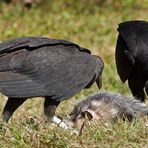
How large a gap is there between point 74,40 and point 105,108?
505 cm

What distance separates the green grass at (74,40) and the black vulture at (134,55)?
0.65 metres

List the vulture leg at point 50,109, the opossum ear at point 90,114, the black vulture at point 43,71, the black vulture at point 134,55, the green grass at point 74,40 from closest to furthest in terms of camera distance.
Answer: the green grass at point 74,40
the black vulture at point 43,71
the vulture leg at point 50,109
the opossum ear at point 90,114
the black vulture at point 134,55

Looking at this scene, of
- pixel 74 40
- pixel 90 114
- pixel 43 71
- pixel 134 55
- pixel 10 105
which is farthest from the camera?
pixel 74 40

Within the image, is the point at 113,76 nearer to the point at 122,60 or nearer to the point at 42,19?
the point at 122,60

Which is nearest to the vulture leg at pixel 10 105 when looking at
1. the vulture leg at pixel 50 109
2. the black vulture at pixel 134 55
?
the vulture leg at pixel 50 109

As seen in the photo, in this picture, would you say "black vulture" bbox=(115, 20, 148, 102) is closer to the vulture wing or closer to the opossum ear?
the opossum ear

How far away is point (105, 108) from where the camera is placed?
17.8ft

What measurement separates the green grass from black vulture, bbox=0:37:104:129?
9.0 inches

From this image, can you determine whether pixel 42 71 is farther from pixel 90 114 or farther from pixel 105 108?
pixel 105 108

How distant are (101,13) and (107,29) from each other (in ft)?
4.43

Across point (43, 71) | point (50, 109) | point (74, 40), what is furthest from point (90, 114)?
point (74, 40)

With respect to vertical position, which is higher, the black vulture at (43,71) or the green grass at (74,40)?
the black vulture at (43,71)

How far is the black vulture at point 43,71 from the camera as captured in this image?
4.77 meters

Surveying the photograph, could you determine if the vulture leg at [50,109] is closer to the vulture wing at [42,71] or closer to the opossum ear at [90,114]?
the vulture wing at [42,71]
